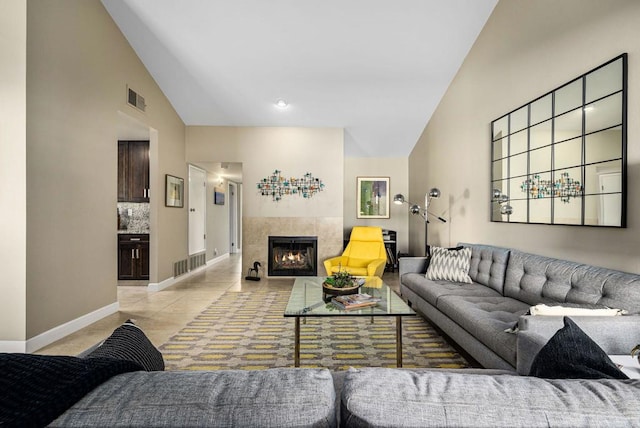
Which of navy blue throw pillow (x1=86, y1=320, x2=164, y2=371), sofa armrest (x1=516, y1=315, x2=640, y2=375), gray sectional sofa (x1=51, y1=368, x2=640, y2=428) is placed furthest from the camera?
sofa armrest (x1=516, y1=315, x2=640, y2=375)

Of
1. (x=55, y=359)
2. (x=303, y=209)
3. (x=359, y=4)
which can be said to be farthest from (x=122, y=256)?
(x=55, y=359)

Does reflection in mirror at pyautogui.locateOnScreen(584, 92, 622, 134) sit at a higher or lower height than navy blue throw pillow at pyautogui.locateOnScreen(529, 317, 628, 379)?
higher

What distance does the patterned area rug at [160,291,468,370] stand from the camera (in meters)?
2.65

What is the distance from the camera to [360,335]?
3.25 meters

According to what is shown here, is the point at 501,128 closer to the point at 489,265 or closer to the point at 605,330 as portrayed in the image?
the point at 489,265

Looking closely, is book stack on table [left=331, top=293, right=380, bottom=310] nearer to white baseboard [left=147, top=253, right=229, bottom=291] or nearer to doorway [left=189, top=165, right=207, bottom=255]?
white baseboard [left=147, top=253, right=229, bottom=291]

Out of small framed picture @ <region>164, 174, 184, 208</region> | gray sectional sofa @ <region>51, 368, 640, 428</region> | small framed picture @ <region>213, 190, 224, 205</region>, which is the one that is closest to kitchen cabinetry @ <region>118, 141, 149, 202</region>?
small framed picture @ <region>164, 174, 184, 208</region>

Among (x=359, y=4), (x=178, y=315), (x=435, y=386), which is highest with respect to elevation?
(x=359, y=4)

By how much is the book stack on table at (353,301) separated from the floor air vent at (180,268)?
378 centimetres

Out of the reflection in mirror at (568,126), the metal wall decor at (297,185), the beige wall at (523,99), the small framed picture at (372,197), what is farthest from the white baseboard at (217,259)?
the reflection in mirror at (568,126)

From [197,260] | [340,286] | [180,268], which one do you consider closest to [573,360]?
[340,286]

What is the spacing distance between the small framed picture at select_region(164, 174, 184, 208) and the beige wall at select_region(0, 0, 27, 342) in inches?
98.8

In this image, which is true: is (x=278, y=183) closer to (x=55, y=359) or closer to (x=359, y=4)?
(x=359, y=4)

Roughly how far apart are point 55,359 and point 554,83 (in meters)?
3.67
